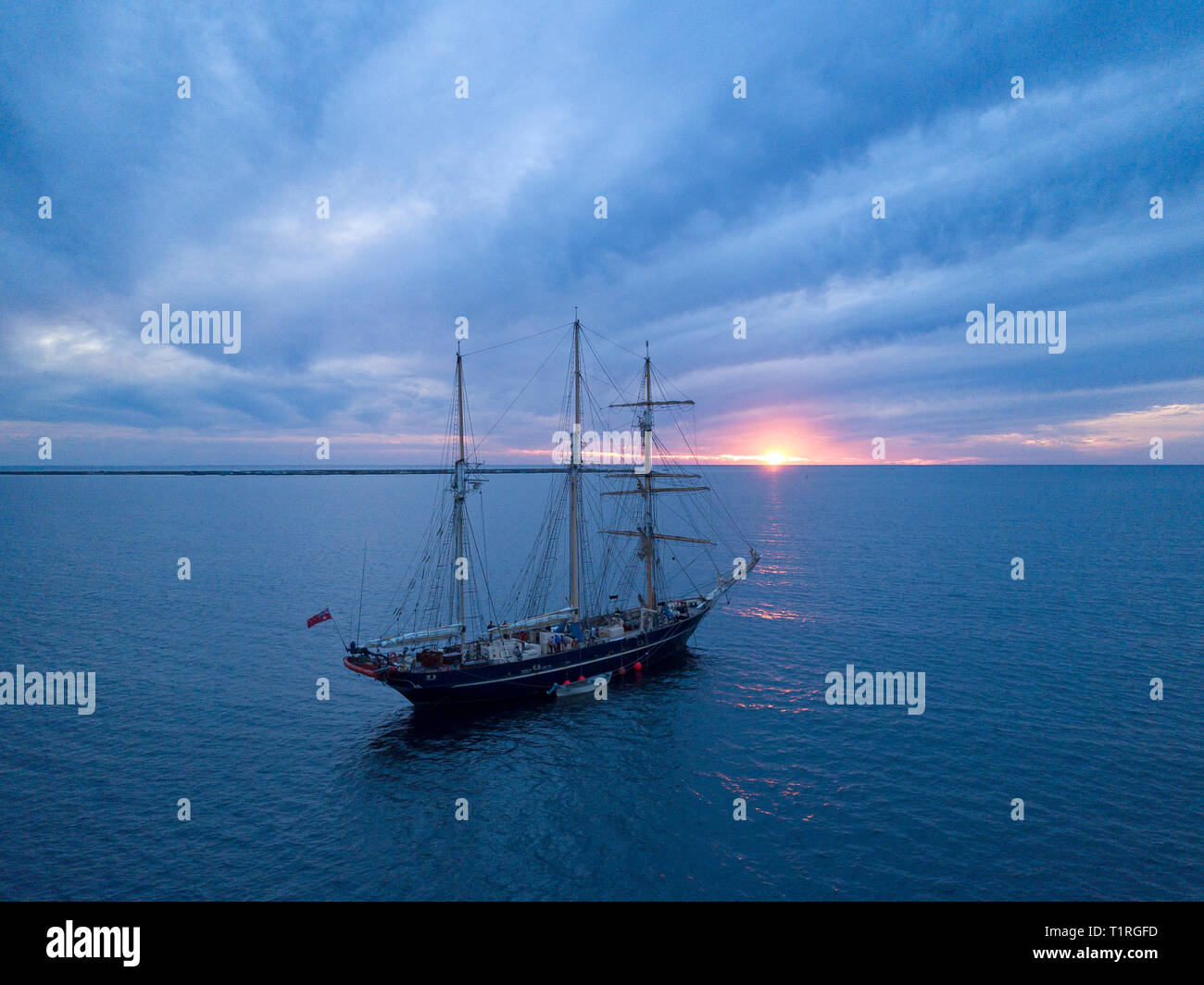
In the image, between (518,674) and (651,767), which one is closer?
(651,767)

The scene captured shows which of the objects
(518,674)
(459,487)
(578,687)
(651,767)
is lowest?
(651,767)

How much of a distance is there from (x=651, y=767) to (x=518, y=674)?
16.5 metres

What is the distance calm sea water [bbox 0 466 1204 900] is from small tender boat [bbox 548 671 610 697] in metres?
1.58

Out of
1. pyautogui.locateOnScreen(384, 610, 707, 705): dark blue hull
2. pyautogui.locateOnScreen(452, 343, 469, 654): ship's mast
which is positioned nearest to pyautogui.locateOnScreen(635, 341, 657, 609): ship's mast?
pyautogui.locateOnScreen(384, 610, 707, 705): dark blue hull

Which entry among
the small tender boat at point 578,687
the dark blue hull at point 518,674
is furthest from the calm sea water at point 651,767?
the dark blue hull at point 518,674

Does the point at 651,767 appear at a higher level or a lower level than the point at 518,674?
lower

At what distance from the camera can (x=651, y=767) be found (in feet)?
139

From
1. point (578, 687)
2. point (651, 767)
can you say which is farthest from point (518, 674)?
point (651, 767)

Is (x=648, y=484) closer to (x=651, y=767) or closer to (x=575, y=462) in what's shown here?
(x=575, y=462)

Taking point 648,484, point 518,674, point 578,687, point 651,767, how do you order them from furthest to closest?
point 648,484, point 578,687, point 518,674, point 651,767
